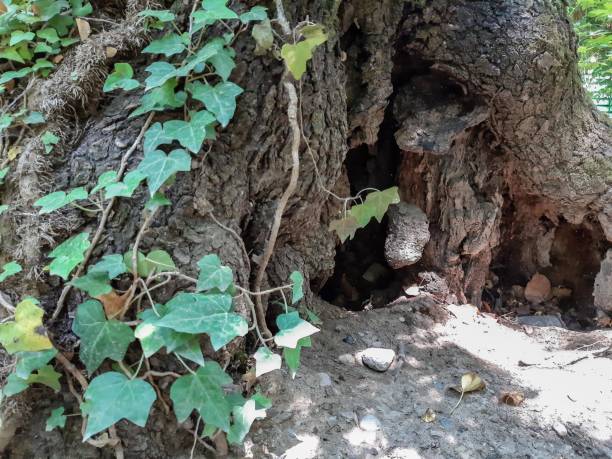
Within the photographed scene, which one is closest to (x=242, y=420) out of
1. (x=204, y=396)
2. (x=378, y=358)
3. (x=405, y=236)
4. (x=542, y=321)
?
(x=204, y=396)

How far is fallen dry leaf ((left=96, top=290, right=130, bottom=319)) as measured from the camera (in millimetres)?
1208

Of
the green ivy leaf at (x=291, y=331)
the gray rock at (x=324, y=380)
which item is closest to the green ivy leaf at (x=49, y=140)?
the green ivy leaf at (x=291, y=331)

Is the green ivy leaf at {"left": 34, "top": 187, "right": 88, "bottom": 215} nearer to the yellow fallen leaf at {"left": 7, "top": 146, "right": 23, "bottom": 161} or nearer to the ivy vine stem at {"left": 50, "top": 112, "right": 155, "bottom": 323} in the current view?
the ivy vine stem at {"left": 50, "top": 112, "right": 155, "bottom": 323}

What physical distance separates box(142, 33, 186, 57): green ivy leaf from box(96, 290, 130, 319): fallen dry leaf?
27.1 inches

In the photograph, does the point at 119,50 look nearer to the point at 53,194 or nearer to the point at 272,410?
the point at 53,194

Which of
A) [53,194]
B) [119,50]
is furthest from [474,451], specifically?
[119,50]

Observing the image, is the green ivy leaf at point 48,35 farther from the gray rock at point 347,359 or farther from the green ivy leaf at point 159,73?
the gray rock at point 347,359

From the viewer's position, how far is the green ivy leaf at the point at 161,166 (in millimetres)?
1248

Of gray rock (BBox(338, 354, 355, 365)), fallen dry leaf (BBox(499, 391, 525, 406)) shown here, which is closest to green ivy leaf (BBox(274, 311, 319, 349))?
gray rock (BBox(338, 354, 355, 365))

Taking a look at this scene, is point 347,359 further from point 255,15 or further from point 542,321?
point 542,321

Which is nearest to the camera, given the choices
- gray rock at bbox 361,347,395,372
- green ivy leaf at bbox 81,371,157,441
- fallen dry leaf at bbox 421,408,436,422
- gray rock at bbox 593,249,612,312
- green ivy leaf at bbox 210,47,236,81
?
green ivy leaf at bbox 81,371,157,441

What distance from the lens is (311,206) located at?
6.04 ft

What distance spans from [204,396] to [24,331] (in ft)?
1.44

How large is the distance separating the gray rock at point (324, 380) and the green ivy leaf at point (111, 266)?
78 centimetres
